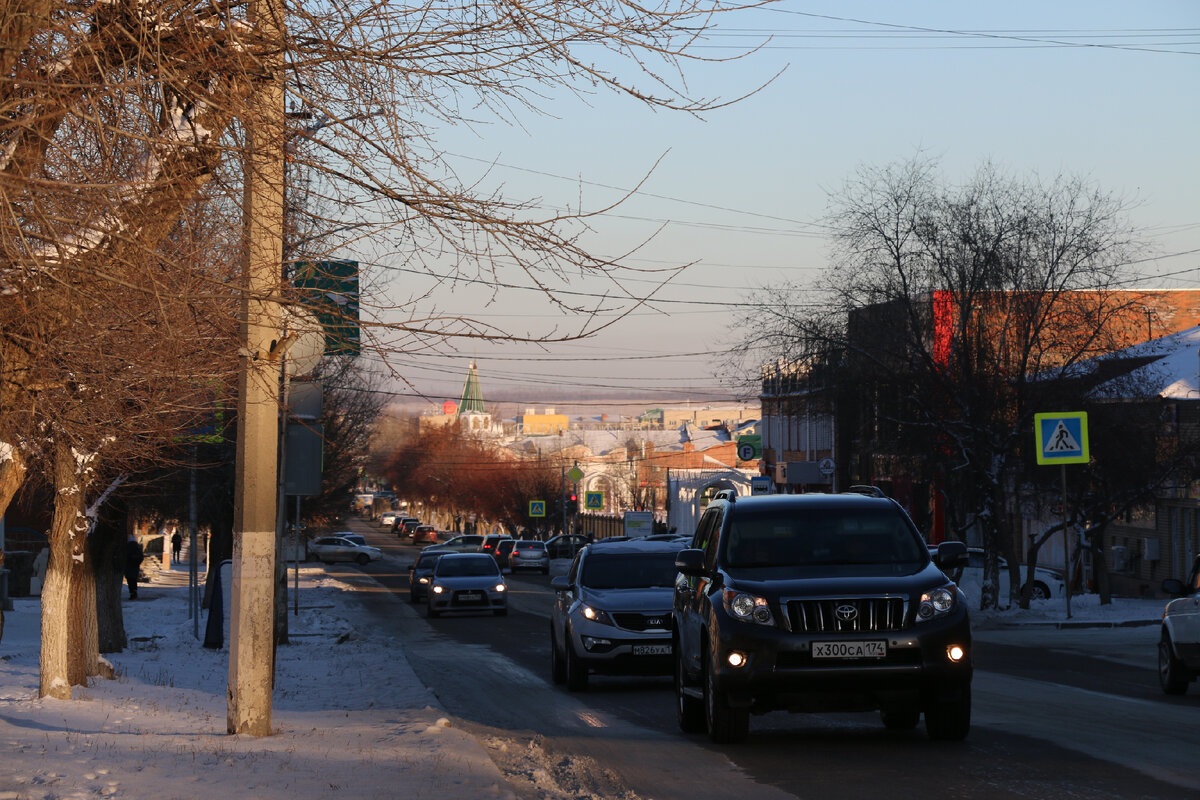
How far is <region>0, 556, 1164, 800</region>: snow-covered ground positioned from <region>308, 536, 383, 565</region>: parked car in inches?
2103

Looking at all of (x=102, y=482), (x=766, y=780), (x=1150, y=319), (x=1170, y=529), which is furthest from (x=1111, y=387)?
(x=766, y=780)

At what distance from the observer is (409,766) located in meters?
8.74

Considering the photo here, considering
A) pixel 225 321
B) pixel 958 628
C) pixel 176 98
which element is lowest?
pixel 958 628

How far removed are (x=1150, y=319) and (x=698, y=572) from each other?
→ 80.1 feet

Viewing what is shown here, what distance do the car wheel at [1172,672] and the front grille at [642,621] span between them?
5.23 m

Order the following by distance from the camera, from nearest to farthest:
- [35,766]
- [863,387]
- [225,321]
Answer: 1. [35,766]
2. [225,321]
3. [863,387]

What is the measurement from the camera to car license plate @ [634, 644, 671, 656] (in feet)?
52.1

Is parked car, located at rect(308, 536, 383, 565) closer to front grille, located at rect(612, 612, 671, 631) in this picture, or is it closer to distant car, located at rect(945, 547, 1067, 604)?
distant car, located at rect(945, 547, 1067, 604)

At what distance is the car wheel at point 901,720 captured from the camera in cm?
1129

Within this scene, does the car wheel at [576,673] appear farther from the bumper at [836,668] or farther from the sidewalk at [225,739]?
the bumper at [836,668]

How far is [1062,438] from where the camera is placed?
2547 centimetres

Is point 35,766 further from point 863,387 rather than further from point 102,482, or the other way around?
point 863,387

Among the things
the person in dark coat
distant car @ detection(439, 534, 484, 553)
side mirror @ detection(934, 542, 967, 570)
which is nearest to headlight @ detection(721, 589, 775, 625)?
side mirror @ detection(934, 542, 967, 570)

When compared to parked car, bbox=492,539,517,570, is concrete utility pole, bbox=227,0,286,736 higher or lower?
higher
